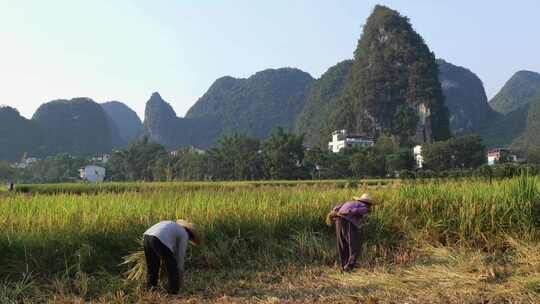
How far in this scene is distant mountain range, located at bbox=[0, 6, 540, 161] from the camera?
270 feet

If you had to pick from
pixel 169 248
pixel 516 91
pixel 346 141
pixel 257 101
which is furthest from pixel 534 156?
pixel 257 101

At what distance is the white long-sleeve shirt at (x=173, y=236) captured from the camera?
4.64 metres

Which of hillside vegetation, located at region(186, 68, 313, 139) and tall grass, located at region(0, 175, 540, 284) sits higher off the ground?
hillside vegetation, located at region(186, 68, 313, 139)

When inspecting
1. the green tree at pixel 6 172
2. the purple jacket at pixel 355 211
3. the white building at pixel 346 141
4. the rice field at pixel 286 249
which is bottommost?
the rice field at pixel 286 249

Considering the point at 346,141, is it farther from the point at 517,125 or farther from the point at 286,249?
the point at 286,249

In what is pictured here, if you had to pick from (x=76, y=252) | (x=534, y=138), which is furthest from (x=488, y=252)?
(x=534, y=138)

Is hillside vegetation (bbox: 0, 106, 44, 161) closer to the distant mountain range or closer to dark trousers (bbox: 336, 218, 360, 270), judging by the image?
the distant mountain range

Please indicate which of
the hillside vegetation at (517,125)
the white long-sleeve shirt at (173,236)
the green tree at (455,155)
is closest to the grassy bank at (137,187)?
the white long-sleeve shirt at (173,236)

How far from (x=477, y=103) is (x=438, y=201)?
12557 centimetres

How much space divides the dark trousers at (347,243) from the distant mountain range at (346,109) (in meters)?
40.3

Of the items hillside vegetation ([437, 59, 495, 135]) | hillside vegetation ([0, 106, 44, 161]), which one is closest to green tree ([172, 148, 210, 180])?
hillside vegetation ([0, 106, 44, 161])

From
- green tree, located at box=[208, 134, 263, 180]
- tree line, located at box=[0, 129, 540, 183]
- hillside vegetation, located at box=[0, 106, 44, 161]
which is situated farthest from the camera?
hillside vegetation, located at box=[0, 106, 44, 161]

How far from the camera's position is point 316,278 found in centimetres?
553

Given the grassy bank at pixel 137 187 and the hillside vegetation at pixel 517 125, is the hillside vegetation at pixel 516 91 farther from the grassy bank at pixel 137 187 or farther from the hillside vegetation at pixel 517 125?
the grassy bank at pixel 137 187
